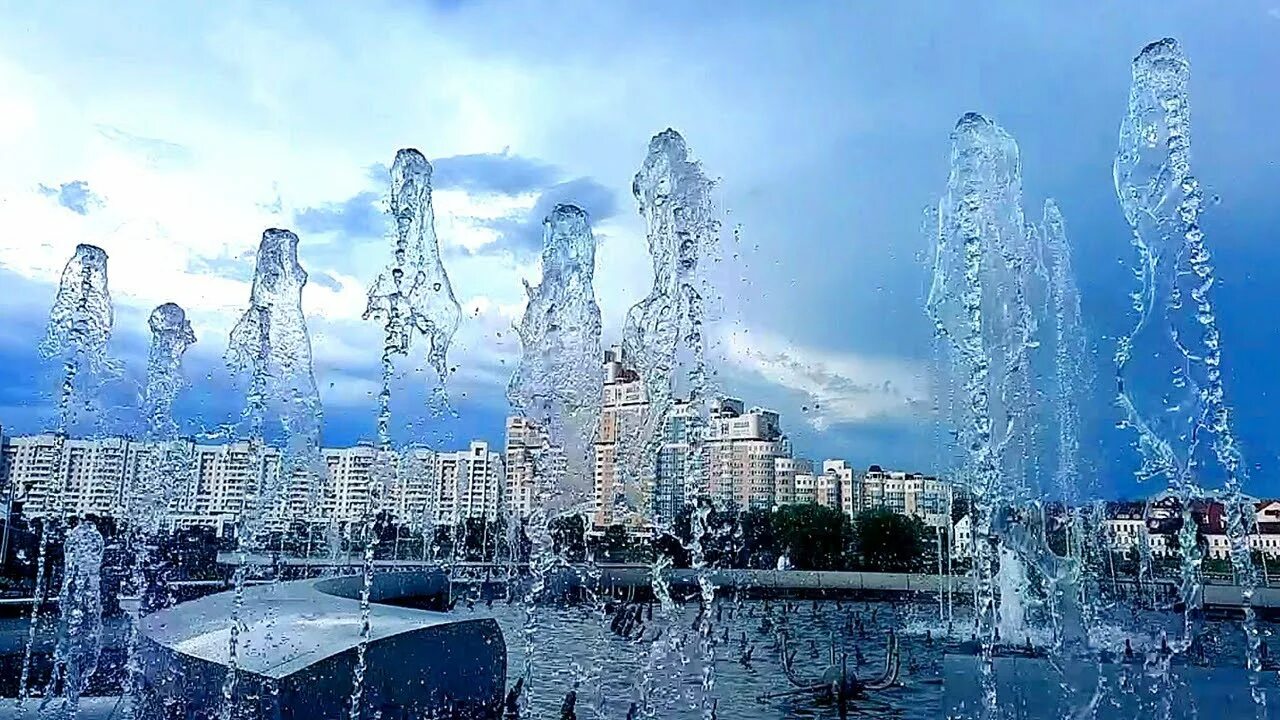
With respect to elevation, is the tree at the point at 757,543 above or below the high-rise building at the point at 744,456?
below

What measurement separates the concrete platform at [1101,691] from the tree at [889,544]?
1708 inches

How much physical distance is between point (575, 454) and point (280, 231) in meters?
5.86

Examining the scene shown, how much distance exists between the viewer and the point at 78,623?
20078 millimetres

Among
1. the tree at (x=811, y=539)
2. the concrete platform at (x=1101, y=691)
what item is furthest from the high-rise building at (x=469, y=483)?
the concrete platform at (x=1101, y=691)

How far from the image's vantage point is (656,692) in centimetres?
1332

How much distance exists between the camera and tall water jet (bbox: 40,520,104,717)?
12.0 meters

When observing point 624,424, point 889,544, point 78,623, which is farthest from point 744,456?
point 78,623

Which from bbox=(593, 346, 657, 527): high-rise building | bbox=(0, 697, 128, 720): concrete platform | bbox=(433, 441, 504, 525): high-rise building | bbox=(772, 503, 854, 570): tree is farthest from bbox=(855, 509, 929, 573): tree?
bbox=(0, 697, 128, 720): concrete platform

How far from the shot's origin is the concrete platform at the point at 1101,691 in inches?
460

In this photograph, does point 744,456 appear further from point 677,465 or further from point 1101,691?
point 1101,691

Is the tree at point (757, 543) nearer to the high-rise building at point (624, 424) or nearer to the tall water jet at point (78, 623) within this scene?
the high-rise building at point (624, 424)

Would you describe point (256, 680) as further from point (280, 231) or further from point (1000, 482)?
point (1000, 482)

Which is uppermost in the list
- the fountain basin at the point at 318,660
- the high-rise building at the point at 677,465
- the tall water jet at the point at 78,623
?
the high-rise building at the point at 677,465

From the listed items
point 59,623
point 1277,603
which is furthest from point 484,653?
point 1277,603
